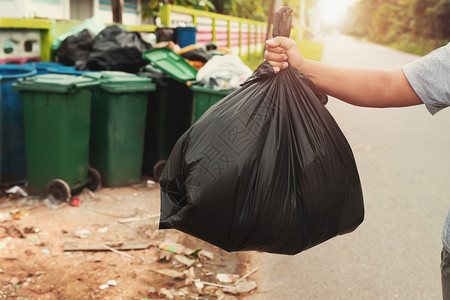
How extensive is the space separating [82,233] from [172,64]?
2028mm

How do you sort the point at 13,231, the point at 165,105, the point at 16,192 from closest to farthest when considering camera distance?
the point at 13,231 < the point at 16,192 < the point at 165,105

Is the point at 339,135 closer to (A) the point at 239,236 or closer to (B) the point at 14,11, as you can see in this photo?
(A) the point at 239,236

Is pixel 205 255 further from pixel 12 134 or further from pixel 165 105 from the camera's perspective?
pixel 12 134

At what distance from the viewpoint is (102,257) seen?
11.9 feet

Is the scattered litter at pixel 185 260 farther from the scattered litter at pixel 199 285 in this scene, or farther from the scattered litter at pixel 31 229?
the scattered litter at pixel 31 229

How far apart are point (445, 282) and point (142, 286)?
6.38 feet

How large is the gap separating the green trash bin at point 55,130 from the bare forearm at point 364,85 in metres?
2.93

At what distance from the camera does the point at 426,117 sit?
10.3 metres

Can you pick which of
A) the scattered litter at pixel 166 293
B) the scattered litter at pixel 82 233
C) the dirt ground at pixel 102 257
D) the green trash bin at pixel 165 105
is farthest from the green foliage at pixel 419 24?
the scattered litter at pixel 166 293

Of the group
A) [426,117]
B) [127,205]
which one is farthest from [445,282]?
[426,117]

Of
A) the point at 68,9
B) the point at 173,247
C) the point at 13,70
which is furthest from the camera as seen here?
the point at 68,9

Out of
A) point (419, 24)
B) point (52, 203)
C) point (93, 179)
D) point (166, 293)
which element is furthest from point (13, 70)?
point (419, 24)

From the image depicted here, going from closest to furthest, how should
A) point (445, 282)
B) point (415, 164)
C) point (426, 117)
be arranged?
1. point (445, 282)
2. point (415, 164)
3. point (426, 117)

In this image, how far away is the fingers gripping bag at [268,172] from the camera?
1891 millimetres
